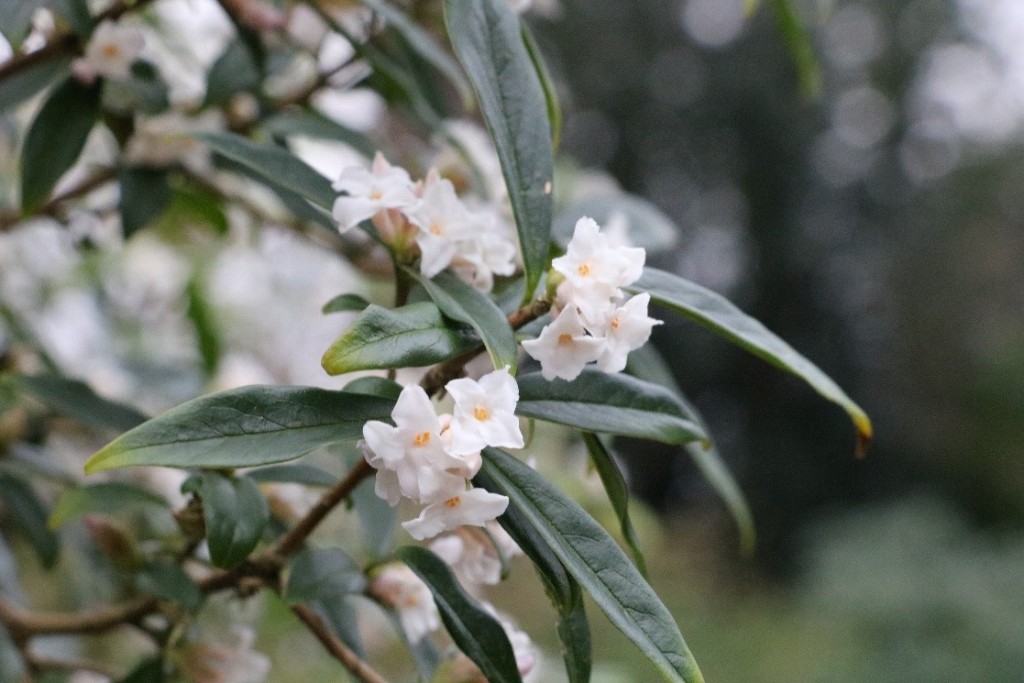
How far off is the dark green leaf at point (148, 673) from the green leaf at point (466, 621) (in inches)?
8.4

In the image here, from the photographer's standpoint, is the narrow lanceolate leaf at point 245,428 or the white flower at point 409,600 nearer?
the narrow lanceolate leaf at point 245,428

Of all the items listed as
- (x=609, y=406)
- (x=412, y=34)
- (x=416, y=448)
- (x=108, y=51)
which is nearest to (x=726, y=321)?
(x=609, y=406)

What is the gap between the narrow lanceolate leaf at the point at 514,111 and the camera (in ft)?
1.38

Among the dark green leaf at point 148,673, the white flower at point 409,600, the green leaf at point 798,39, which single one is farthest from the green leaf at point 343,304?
the green leaf at point 798,39

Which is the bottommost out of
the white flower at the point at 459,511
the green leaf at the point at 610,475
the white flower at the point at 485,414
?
the green leaf at the point at 610,475

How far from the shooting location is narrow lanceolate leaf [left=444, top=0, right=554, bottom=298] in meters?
0.42

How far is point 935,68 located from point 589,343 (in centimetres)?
721

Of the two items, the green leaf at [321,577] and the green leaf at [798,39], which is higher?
the green leaf at [798,39]

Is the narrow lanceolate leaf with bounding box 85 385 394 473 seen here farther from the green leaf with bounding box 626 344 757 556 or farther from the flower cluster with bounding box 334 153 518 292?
the green leaf with bounding box 626 344 757 556

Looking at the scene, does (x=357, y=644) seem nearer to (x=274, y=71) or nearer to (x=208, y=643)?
(x=208, y=643)

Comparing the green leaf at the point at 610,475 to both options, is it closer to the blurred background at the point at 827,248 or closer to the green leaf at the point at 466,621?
the green leaf at the point at 466,621

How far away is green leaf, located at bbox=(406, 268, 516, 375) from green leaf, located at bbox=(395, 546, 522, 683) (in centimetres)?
12

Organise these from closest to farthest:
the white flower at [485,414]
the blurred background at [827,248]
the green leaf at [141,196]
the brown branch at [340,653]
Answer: the white flower at [485,414]
the brown branch at [340,653]
the green leaf at [141,196]
the blurred background at [827,248]

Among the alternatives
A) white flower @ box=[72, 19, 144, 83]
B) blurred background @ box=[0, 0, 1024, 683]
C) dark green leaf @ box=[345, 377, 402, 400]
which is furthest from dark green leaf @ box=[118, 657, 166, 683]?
blurred background @ box=[0, 0, 1024, 683]
